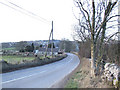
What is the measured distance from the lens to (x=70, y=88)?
569 cm

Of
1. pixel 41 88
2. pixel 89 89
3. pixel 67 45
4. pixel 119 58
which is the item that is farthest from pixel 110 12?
pixel 67 45

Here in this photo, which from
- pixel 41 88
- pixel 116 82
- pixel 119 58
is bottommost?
pixel 41 88

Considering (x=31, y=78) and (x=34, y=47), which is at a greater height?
(x=34, y=47)

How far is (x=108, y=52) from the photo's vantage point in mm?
10906

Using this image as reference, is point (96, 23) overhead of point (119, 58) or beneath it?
overhead

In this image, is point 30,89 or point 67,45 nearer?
point 30,89

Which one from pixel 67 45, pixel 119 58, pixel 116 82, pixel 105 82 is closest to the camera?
pixel 116 82

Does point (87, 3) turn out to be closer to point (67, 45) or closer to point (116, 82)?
point (116, 82)

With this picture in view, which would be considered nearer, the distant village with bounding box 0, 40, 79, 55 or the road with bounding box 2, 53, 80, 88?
the road with bounding box 2, 53, 80, 88

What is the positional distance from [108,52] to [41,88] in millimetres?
7438

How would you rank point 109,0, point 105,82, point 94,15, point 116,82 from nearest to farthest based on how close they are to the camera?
point 116,82
point 105,82
point 109,0
point 94,15

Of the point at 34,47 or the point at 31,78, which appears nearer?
the point at 31,78

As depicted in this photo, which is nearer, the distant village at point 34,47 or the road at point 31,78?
the road at point 31,78

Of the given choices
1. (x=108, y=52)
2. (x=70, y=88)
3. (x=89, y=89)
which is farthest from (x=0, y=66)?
(x=108, y=52)
